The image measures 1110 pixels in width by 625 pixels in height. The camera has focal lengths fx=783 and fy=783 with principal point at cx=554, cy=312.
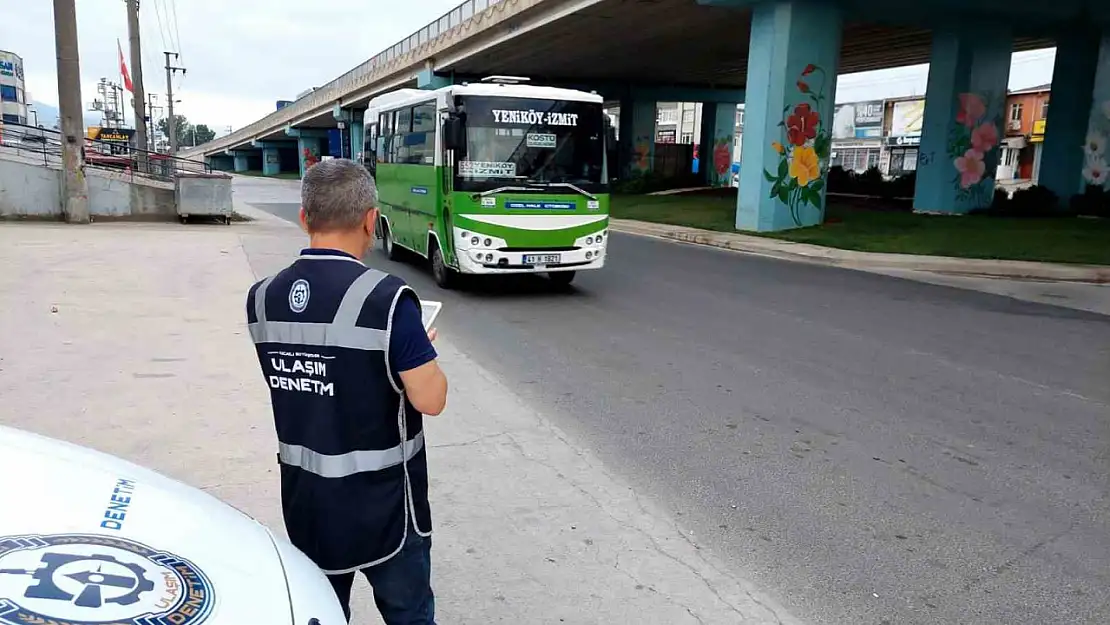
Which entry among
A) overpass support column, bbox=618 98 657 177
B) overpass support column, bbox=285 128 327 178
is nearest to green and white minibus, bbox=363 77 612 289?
overpass support column, bbox=618 98 657 177

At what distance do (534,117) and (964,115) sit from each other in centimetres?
1813

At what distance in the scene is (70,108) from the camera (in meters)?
18.1

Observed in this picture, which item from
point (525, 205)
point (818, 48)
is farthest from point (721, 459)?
point (818, 48)

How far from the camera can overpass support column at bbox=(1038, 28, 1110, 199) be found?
79.1 ft

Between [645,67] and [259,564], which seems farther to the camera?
[645,67]

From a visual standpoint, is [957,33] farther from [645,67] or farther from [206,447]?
[206,447]

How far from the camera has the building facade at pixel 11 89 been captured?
87.4 metres

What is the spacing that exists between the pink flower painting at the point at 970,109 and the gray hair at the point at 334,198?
25257mm

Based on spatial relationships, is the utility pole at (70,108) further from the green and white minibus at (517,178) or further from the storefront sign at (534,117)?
the storefront sign at (534,117)

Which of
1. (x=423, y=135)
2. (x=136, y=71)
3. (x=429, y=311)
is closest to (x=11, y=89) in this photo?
(x=136, y=71)

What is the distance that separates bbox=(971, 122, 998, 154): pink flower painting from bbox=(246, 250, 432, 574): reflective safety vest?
25.6 meters

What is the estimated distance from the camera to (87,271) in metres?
11.6

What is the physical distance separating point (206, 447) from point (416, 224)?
319 inches

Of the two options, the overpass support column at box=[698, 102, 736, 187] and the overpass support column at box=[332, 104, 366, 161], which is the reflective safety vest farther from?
the overpass support column at box=[332, 104, 366, 161]
